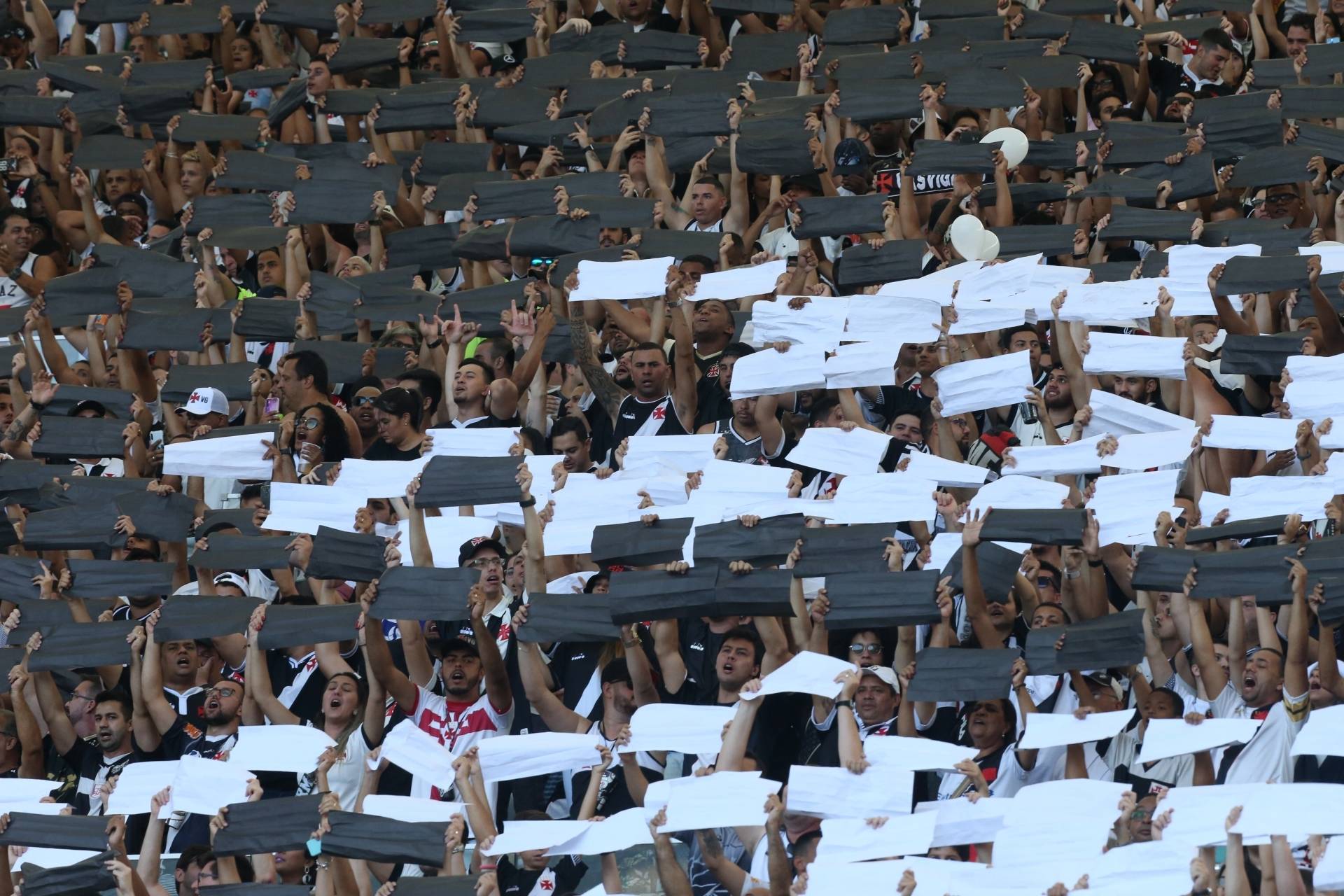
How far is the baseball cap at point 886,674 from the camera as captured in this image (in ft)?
27.6

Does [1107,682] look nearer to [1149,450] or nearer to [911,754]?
[911,754]

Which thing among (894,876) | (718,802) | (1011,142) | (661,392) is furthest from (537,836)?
(1011,142)

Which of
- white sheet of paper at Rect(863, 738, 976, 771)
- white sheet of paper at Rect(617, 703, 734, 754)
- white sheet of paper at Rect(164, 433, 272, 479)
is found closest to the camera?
white sheet of paper at Rect(863, 738, 976, 771)

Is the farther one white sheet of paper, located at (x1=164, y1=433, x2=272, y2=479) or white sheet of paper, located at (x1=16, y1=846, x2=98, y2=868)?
white sheet of paper, located at (x1=164, y1=433, x2=272, y2=479)

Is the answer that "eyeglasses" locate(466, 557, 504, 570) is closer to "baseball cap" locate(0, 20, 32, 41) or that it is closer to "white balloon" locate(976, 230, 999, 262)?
"white balloon" locate(976, 230, 999, 262)

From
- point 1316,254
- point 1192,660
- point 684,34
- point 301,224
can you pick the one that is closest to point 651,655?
point 1192,660

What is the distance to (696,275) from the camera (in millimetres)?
10625

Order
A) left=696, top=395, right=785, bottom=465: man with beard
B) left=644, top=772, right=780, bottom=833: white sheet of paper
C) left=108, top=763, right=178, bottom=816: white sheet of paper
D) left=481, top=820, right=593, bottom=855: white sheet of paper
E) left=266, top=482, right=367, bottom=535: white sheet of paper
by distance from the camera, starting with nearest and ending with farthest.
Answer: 1. left=644, top=772, right=780, bottom=833: white sheet of paper
2. left=481, top=820, right=593, bottom=855: white sheet of paper
3. left=108, top=763, right=178, bottom=816: white sheet of paper
4. left=696, top=395, right=785, bottom=465: man with beard
5. left=266, top=482, right=367, bottom=535: white sheet of paper

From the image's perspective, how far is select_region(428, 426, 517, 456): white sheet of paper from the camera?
972 centimetres

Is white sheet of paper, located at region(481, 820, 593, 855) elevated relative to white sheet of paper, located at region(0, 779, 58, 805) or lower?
elevated

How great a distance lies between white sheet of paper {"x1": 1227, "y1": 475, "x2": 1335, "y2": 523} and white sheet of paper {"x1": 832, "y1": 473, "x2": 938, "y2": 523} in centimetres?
106

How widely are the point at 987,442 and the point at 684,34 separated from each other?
4.35m

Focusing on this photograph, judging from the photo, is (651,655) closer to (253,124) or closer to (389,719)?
(389,719)

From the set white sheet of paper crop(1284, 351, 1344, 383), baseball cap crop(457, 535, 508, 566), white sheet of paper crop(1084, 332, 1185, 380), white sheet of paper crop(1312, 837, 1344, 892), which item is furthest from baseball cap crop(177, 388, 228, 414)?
white sheet of paper crop(1312, 837, 1344, 892)
